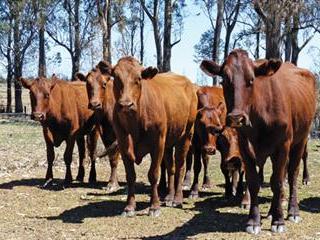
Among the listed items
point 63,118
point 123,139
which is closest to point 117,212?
point 123,139

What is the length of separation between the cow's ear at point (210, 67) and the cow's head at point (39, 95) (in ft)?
14.5

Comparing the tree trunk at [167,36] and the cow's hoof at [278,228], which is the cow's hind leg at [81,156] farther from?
the tree trunk at [167,36]

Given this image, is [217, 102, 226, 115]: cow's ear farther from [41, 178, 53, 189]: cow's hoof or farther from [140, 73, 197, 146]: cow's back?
[41, 178, 53, 189]: cow's hoof

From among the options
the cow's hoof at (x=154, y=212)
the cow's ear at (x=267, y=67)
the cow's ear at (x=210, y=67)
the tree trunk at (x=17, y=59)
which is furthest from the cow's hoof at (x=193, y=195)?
the tree trunk at (x=17, y=59)

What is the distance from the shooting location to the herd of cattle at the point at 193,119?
684 cm

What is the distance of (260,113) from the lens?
6.82 m

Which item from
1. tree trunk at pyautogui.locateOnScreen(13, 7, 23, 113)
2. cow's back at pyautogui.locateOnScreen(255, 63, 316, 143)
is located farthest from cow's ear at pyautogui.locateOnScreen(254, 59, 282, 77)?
tree trunk at pyautogui.locateOnScreen(13, 7, 23, 113)

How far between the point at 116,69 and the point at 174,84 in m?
2.24

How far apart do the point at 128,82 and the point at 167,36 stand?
85.4 ft

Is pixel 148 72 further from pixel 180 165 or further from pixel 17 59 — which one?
pixel 17 59

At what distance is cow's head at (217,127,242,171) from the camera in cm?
890

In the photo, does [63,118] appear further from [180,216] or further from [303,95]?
[303,95]

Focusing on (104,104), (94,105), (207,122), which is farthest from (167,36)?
(207,122)

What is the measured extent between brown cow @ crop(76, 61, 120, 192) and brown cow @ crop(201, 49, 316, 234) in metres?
3.37
